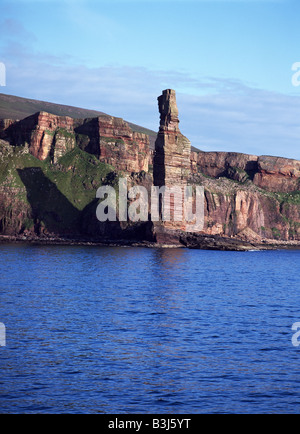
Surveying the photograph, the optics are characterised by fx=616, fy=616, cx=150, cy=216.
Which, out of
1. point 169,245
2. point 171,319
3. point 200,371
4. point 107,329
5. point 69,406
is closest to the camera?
point 69,406

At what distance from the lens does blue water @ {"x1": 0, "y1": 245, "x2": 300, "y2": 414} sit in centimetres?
3219

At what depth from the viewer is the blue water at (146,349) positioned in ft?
106

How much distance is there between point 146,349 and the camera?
1721 inches

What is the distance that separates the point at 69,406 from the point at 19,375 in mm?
6074
